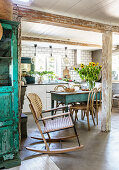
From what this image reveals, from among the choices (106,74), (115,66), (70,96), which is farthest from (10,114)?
(115,66)

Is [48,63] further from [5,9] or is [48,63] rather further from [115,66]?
[5,9]

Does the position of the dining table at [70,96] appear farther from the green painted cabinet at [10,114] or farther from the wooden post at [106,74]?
the green painted cabinet at [10,114]

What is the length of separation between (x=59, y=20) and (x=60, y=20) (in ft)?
0.07

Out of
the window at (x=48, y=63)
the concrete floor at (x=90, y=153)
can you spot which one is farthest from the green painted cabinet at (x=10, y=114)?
the window at (x=48, y=63)

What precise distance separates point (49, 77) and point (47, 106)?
5.32 feet

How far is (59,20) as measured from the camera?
3.26 metres

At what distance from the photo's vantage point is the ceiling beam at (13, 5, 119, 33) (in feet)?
9.61

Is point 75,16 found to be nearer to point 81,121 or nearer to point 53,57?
point 81,121

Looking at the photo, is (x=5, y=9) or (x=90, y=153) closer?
(x=5, y=9)

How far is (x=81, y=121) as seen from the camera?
482 cm

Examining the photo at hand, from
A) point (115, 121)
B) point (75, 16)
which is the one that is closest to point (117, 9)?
point (75, 16)

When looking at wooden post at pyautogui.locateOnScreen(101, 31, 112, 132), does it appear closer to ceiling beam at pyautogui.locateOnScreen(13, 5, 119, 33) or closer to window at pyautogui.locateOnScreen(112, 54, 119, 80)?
ceiling beam at pyautogui.locateOnScreen(13, 5, 119, 33)

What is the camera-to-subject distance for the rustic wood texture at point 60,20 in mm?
2943

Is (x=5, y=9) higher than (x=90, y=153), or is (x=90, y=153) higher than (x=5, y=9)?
(x=5, y=9)
